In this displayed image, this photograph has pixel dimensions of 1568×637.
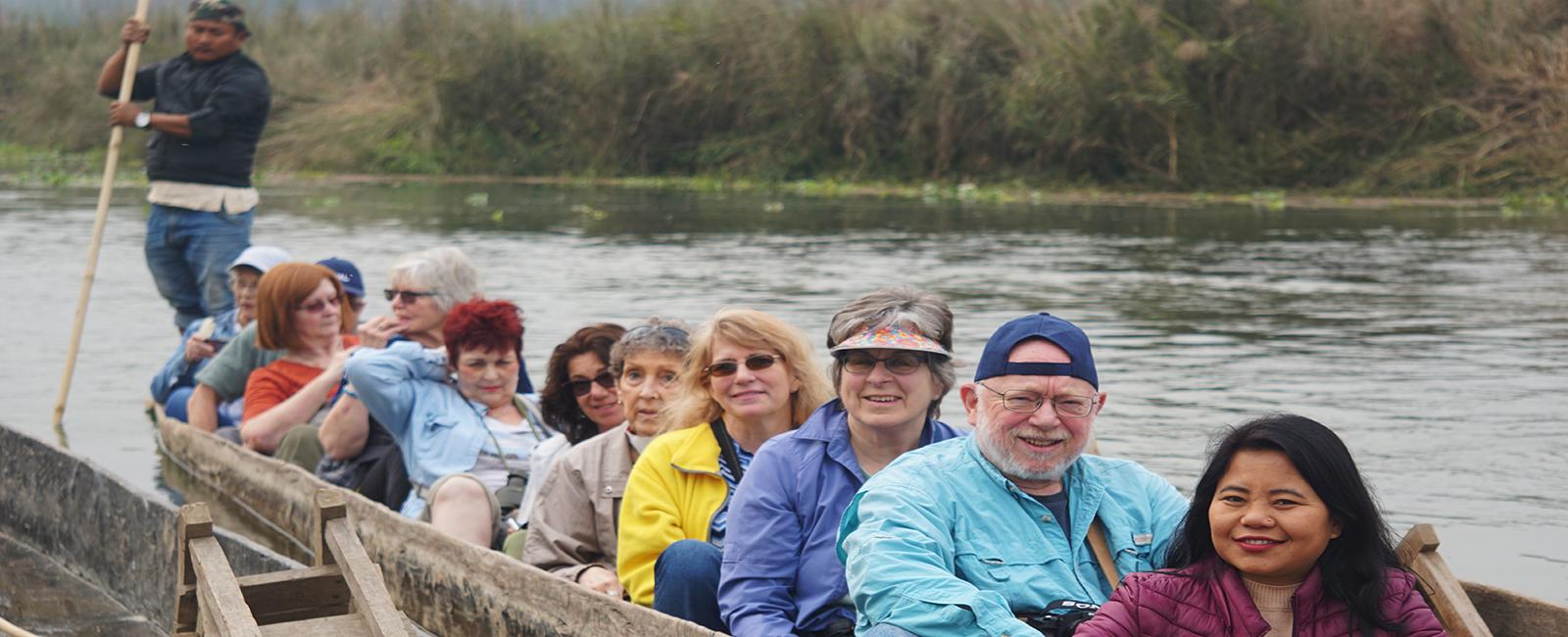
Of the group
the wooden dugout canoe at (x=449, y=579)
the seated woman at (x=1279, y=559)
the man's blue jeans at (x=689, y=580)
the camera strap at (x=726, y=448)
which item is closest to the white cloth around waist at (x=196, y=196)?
the wooden dugout canoe at (x=449, y=579)

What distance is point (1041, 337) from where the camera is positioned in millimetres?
3711

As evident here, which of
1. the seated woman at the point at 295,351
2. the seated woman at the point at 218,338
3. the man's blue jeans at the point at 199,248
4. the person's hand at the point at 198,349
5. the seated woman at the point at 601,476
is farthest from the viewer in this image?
the man's blue jeans at the point at 199,248

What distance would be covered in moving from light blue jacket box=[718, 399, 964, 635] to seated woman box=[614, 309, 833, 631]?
32 cm

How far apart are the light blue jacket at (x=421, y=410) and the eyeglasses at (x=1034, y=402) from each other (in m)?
2.44

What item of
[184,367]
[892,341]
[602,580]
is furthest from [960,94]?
[892,341]

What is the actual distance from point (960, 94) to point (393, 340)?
18.9 metres

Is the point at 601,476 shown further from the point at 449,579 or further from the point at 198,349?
the point at 198,349

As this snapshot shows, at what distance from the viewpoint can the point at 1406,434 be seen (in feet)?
28.6

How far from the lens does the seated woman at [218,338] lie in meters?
7.47

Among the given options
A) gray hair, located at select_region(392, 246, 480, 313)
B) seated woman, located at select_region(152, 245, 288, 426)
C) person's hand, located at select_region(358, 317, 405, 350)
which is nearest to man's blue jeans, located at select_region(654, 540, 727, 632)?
gray hair, located at select_region(392, 246, 480, 313)

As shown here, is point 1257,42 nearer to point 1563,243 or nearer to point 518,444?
point 1563,243

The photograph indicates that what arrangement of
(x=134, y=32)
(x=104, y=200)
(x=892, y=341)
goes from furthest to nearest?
(x=104, y=200) < (x=134, y=32) < (x=892, y=341)

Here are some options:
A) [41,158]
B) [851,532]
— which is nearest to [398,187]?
[41,158]

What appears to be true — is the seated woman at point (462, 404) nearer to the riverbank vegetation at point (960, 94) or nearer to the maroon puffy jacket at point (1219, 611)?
the maroon puffy jacket at point (1219, 611)
